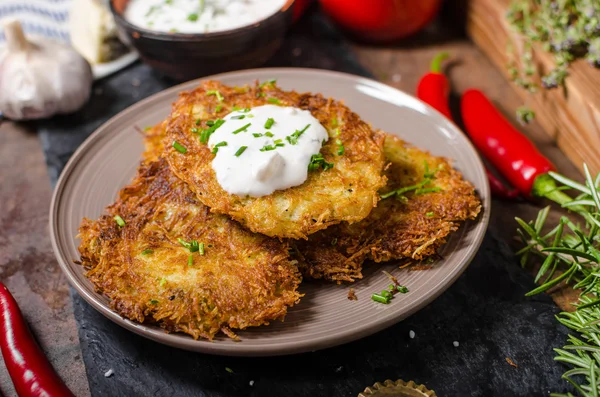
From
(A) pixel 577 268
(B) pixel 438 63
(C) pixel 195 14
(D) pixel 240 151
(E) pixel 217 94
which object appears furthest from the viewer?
(B) pixel 438 63

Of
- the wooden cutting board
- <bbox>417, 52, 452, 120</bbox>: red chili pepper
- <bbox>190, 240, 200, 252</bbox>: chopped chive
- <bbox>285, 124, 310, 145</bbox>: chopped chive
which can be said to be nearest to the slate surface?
<bbox>190, 240, 200, 252</bbox>: chopped chive

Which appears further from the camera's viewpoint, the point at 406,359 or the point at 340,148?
the point at 340,148

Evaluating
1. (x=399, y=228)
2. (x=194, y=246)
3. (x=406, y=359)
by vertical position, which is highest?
(x=399, y=228)

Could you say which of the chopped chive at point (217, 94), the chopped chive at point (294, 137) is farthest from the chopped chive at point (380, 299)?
the chopped chive at point (217, 94)

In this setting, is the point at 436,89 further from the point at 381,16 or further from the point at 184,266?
the point at 184,266

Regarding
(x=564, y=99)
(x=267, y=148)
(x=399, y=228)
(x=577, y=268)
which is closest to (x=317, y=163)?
(x=267, y=148)

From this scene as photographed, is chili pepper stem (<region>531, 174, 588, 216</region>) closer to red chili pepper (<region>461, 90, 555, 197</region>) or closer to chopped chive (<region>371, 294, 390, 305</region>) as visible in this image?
red chili pepper (<region>461, 90, 555, 197</region>)
